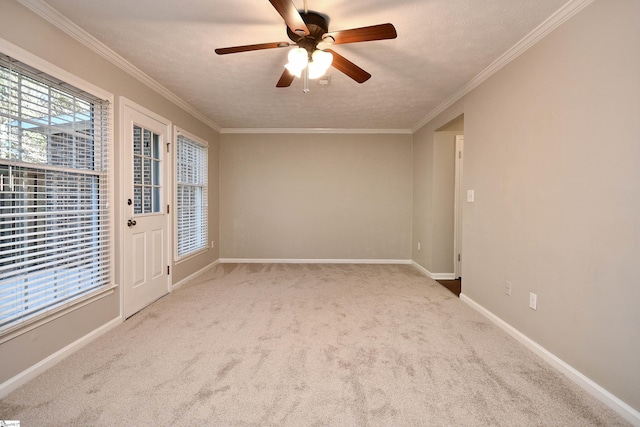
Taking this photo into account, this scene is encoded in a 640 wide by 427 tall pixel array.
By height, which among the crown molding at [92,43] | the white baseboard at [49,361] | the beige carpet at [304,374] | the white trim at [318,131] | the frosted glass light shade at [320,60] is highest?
the white trim at [318,131]

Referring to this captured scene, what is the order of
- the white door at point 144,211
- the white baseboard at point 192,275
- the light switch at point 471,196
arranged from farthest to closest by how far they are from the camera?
1. the white baseboard at point 192,275
2. the light switch at point 471,196
3. the white door at point 144,211

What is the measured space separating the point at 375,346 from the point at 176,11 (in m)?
2.87

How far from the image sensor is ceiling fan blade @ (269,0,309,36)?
1555 millimetres

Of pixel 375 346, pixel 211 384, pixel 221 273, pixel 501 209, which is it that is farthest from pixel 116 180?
pixel 501 209

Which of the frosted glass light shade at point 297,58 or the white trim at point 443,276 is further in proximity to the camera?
the white trim at point 443,276

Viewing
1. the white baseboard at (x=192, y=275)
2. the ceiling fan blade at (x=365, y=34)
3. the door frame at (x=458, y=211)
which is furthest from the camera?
the door frame at (x=458, y=211)

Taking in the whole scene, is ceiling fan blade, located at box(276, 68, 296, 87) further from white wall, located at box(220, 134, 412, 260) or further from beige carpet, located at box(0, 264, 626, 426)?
white wall, located at box(220, 134, 412, 260)

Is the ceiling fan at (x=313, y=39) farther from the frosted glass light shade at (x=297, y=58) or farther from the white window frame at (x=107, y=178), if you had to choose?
the white window frame at (x=107, y=178)

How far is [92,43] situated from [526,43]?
3491 mm

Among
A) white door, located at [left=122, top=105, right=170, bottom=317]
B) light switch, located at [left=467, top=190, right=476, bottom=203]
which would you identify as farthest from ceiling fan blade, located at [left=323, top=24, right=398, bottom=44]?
white door, located at [left=122, top=105, right=170, bottom=317]

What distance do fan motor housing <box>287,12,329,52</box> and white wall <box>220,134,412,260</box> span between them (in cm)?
329

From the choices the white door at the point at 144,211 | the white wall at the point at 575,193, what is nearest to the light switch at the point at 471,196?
the white wall at the point at 575,193

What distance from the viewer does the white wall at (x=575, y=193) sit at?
1.61m

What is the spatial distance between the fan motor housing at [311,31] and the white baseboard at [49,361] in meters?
2.79
